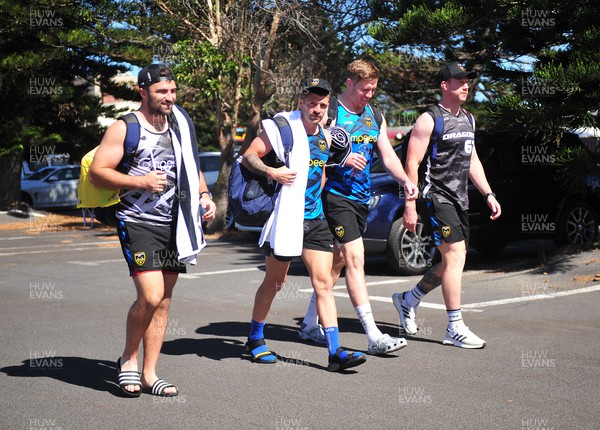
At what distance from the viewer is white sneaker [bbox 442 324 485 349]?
22.4 ft

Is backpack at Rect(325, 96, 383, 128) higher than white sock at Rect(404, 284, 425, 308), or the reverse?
backpack at Rect(325, 96, 383, 128)

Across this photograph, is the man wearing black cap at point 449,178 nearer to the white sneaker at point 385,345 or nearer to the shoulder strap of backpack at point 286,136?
the white sneaker at point 385,345

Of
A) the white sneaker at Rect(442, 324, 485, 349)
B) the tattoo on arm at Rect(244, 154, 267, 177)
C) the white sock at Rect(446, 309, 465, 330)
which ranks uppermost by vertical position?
the tattoo on arm at Rect(244, 154, 267, 177)

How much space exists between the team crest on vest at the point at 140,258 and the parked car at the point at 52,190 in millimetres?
26133

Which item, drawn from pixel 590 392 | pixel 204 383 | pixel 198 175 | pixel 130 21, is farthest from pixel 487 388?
pixel 130 21

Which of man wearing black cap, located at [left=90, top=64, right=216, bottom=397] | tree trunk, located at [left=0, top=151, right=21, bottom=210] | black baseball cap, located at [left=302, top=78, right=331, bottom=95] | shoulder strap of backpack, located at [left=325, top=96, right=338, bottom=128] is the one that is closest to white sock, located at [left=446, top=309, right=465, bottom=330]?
shoulder strap of backpack, located at [left=325, top=96, right=338, bottom=128]

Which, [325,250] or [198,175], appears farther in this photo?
[325,250]

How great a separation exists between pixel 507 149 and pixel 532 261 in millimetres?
1599

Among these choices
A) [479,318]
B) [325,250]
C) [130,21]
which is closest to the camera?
[325,250]

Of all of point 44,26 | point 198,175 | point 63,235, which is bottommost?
point 63,235

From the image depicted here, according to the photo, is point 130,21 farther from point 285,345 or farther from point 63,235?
point 285,345

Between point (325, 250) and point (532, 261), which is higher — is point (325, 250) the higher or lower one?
the higher one

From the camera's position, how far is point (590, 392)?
5.46m

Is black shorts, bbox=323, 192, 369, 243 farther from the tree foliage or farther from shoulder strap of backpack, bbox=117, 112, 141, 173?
the tree foliage
